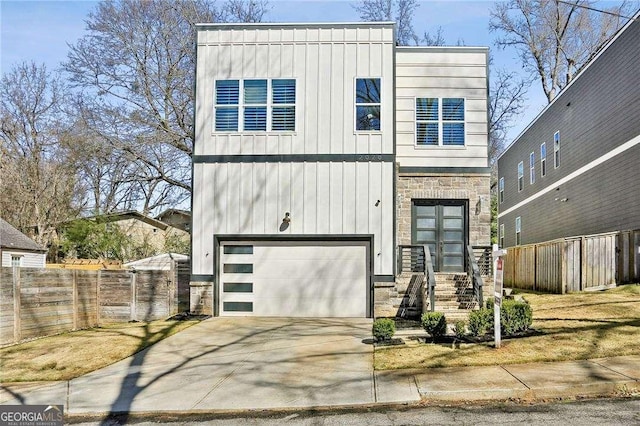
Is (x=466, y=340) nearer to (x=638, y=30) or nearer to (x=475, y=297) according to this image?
(x=475, y=297)

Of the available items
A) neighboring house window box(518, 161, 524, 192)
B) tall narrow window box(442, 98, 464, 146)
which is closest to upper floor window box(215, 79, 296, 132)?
tall narrow window box(442, 98, 464, 146)

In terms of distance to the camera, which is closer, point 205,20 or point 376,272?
point 376,272

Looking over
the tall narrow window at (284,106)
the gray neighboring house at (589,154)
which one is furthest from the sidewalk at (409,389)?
the gray neighboring house at (589,154)

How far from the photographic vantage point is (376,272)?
563 inches

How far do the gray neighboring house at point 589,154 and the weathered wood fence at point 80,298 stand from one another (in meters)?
13.4

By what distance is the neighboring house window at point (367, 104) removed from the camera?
14.8 metres

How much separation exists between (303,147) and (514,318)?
7.11 m

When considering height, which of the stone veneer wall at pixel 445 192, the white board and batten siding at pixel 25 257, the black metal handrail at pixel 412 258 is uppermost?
the stone veneer wall at pixel 445 192

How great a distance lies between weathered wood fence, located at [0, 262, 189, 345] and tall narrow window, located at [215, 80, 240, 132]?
406cm

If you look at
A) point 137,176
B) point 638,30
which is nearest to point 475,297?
point 638,30

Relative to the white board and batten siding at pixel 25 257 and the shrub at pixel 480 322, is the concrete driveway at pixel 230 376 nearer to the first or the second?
the shrub at pixel 480 322

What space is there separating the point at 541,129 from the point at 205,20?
1646 centimetres

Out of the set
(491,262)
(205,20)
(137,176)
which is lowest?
(491,262)

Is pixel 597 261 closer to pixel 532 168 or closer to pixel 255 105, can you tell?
pixel 255 105
